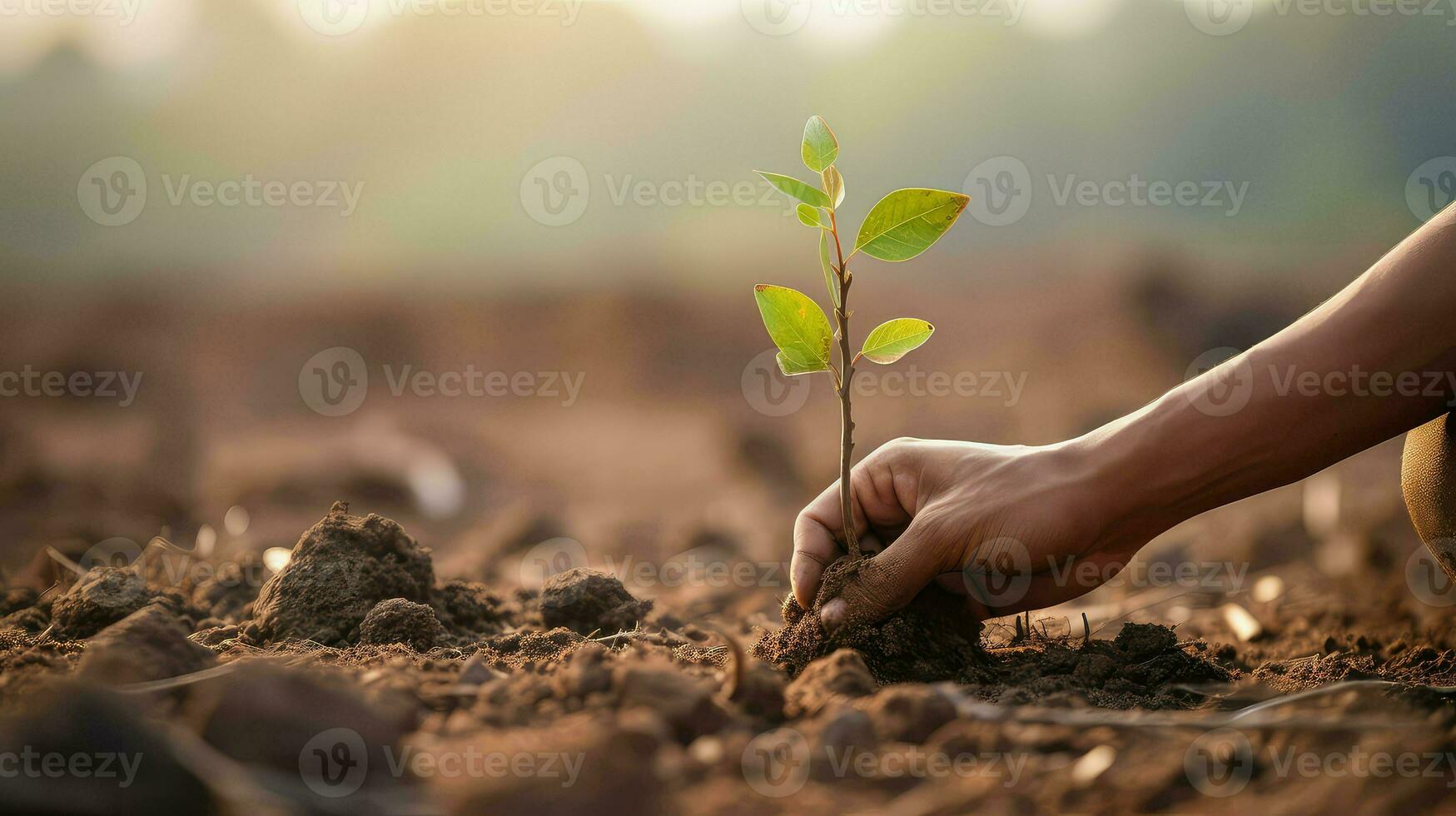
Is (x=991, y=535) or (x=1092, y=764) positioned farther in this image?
(x=991, y=535)

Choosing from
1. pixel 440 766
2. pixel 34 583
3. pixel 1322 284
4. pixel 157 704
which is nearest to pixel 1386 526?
pixel 440 766

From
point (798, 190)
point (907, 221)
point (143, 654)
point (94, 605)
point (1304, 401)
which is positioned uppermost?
point (798, 190)

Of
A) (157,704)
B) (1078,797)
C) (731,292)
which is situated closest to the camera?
(1078,797)

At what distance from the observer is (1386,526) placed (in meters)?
2.71

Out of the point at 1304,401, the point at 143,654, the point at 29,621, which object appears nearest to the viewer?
the point at 143,654

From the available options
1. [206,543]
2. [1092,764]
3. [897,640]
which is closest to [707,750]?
[1092,764]

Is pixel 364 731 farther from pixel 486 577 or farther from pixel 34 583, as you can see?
pixel 34 583

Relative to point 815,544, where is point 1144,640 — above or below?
below

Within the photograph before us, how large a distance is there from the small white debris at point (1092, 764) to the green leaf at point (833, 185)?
39.2 inches

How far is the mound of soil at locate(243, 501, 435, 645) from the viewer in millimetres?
1664

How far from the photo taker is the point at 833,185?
62.0 inches

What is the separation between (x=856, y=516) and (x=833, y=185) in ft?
2.21

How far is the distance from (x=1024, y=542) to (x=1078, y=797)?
2.20 ft

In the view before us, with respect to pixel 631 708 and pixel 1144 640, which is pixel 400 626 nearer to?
pixel 631 708
